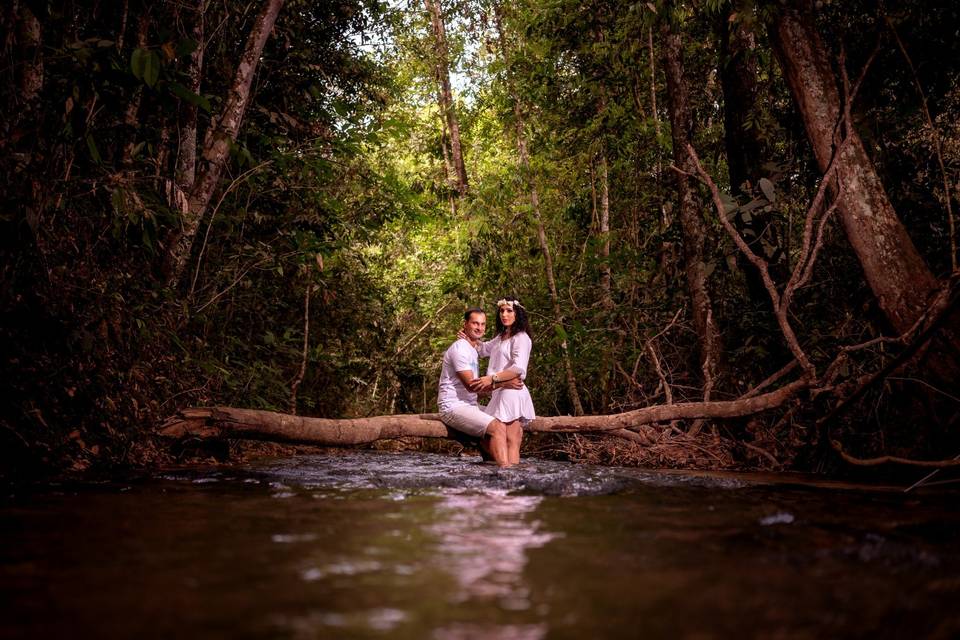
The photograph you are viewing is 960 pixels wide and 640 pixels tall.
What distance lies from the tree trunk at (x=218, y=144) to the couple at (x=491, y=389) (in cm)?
305

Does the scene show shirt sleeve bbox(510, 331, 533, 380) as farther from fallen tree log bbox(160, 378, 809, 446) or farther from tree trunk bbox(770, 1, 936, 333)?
tree trunk bbox(770, 1, 936, 333)

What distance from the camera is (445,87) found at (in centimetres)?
1792

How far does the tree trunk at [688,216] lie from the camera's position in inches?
383

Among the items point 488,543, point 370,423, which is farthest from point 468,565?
point 370,423

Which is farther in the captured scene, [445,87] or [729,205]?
[445,87]

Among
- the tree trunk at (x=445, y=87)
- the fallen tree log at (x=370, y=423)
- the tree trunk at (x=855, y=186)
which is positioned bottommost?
the fallen tree log at (x=370, y=423)

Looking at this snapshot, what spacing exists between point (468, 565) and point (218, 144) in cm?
675

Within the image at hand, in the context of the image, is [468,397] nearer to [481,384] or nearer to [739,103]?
[481,384]

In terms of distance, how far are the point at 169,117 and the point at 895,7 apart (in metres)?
8.04

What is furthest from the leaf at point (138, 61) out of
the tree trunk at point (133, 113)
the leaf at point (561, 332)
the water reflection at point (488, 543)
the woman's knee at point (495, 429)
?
the leaf at point (561, 332)

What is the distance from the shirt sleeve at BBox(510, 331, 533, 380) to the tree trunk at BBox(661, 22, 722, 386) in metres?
2.96

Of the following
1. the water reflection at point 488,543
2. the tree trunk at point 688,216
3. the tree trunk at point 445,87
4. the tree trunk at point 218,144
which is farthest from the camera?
the tree trunk at point 445,87

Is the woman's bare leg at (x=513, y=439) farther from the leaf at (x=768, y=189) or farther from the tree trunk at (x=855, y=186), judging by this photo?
the leaf at (x=768, y=189)

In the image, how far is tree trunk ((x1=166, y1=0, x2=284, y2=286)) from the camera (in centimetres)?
801
